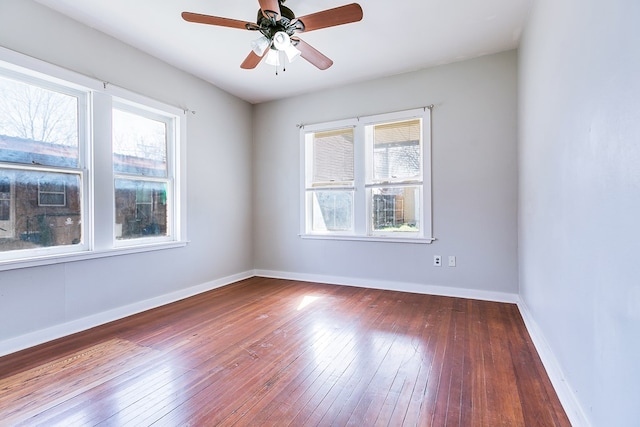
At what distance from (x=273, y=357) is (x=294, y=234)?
2.51m

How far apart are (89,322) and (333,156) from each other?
3339mm

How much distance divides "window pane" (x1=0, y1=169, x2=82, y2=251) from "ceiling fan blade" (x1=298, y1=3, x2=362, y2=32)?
244 centimetres

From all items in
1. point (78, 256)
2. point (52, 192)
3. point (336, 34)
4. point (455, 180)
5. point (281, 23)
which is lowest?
point (78, 256)

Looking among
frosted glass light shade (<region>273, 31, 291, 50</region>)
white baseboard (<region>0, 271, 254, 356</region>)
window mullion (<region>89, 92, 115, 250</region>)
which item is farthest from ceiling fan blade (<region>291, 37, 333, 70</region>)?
white baseboard (<region>0, 271, 254, 356</region>)

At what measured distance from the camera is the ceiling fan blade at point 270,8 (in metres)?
2.00

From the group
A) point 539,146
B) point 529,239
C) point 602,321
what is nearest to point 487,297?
point 529,239

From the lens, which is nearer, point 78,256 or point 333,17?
point 333,17

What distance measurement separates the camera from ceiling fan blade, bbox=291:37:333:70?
2.48 m

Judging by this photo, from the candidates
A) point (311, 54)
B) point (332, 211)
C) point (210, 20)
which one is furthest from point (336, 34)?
point (332, 211)

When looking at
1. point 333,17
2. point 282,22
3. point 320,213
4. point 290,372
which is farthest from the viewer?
point 320,213

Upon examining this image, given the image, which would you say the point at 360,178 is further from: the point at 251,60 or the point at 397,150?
the point at 251,60

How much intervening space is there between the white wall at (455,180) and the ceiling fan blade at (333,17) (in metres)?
1.89

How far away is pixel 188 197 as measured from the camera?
148 inches

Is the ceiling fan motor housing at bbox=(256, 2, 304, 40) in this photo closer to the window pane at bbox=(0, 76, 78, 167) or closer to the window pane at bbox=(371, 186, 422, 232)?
the window pane at bbox=(0, 76, 78, 167)
